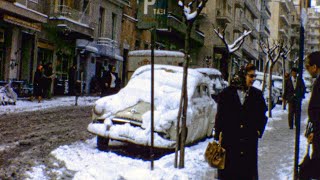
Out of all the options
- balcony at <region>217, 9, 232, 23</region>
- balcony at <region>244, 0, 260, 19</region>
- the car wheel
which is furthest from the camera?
balcony at <region>244, 0, 260, 19</region>

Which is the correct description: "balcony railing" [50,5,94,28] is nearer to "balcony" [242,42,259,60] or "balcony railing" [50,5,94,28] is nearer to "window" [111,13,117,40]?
"window" [111,13,117,40]

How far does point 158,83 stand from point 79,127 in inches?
133

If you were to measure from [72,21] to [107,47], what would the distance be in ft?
20.9

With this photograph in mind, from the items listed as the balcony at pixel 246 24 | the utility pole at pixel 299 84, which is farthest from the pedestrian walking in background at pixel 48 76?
the balcony at pixel 246 24

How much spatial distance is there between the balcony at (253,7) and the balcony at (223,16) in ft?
31.2

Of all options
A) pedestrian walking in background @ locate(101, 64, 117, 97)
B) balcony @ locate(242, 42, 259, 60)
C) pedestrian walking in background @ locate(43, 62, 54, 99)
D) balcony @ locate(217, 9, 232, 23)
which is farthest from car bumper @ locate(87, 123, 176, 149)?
balcony @ locate(242, 42, 259, 60)

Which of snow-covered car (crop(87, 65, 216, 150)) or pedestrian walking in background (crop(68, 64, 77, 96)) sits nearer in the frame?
snow-covered car (crop(87, 65, 216, 150))

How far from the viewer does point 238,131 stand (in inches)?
222

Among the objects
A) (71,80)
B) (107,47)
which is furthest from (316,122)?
(107,47)

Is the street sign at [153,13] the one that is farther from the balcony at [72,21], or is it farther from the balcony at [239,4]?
the balcony at [239,4]

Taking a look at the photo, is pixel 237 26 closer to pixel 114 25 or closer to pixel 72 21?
pixel 114 25

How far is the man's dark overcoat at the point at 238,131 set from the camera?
221 inches

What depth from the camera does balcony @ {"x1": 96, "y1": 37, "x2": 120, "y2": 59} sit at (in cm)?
3388

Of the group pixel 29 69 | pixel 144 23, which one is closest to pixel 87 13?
pixel 29 69
